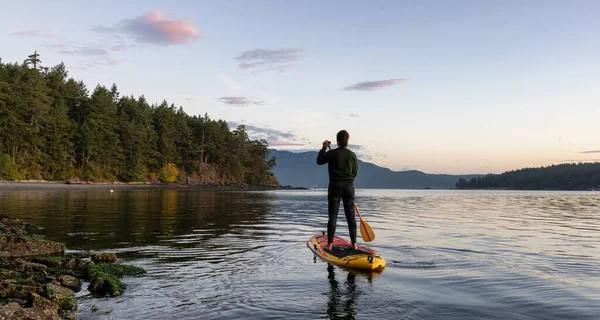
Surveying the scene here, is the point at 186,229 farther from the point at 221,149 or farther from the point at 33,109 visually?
the point at 221,149

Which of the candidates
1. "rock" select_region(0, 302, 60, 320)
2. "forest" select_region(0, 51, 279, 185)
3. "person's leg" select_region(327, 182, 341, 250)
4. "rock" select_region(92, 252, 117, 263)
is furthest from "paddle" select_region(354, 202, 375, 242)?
"forest" select_region(0, 51, 279, 185)

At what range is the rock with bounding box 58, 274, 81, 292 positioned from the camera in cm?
859

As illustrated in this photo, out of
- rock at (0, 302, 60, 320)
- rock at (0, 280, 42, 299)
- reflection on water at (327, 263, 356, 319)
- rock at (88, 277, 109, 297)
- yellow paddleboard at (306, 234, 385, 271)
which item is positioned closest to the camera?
rock at (0, 302, 60, 320)

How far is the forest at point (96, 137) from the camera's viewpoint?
7881cm

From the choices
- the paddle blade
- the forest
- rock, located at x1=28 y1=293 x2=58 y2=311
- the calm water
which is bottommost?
the calm water

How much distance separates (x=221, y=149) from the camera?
5940 inches

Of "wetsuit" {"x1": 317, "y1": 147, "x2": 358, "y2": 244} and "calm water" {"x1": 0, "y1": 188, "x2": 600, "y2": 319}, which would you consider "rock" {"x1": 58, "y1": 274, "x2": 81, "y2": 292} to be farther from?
"wetsuit" {"x1": 317, "y1": 147, "x2": 358, "y2": 244}

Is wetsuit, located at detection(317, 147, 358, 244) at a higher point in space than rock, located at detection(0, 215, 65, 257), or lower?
higher

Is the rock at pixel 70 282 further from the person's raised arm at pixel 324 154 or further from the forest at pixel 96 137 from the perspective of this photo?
the forest at pixel 96 137

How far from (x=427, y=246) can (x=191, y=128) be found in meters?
140

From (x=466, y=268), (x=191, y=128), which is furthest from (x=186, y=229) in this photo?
(x=191, y=128)

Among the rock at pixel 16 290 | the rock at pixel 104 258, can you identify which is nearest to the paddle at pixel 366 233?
the rock at pixel 104 258

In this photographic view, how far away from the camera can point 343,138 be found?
12422mm

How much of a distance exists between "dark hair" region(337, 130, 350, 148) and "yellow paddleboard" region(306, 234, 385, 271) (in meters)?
3.28
